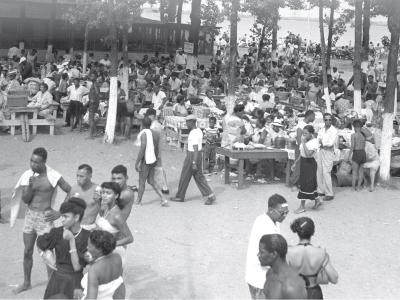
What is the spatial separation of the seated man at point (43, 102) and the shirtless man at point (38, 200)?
9.73 m

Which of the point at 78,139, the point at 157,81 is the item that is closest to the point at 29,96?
the point at 78,139

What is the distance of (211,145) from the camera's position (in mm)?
15484

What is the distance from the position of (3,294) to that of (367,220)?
676 cm

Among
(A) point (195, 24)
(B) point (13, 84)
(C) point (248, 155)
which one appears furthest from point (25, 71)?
(C) point (248, 155)

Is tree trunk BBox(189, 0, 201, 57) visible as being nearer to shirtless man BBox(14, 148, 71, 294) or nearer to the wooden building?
the wooden building

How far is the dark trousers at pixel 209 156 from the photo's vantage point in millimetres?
15469

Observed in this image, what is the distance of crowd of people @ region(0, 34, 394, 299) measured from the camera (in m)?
6.09

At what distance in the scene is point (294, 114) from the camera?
18.5m

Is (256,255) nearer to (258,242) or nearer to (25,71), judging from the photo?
(258,242)

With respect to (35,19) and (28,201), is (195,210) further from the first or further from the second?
(35,19)

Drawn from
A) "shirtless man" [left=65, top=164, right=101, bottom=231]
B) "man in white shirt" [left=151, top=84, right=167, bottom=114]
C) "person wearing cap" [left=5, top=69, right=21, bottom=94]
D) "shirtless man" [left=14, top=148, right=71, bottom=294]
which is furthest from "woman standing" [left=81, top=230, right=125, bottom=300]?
"man in white shirt" [left=151, top=84, right=167, bottom=114]

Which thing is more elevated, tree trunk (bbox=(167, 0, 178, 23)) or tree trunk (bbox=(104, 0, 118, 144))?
tree trunk (bbox=(167, 0, 178, 23))

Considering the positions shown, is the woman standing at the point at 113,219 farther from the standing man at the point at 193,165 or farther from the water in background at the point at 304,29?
the water in background at the point at 304,29

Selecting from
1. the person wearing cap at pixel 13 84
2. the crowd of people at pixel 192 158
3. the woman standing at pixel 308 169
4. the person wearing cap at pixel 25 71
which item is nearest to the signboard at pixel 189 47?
the crowd of people at pixel 192 158
